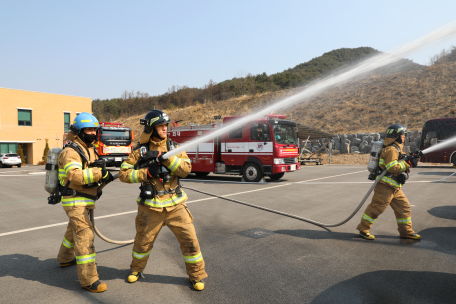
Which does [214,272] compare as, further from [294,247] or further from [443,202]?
[443,202]

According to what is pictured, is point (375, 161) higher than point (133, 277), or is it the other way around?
point (375, 161)

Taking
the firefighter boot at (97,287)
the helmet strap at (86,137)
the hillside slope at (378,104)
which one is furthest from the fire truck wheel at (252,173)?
the hillside slope at (378,104)

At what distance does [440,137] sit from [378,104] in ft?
59.6

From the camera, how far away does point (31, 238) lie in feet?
16.7

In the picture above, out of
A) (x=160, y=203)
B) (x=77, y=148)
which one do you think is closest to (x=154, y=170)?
(x=160, y=203)

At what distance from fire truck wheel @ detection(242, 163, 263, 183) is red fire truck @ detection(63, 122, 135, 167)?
8.11 metres

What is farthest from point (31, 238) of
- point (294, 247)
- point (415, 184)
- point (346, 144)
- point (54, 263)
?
point (346, 144)

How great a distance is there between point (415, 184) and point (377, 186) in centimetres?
787

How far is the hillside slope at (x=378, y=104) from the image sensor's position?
104ft

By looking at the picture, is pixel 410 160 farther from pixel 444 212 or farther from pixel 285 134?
pixel 285 134

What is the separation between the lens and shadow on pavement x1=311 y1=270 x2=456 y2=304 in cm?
293

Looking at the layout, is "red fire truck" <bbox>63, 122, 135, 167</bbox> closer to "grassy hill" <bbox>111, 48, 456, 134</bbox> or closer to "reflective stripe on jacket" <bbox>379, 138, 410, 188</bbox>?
"reflective stripe on jacket" <bbox>379, 138, 410, 188</bbox>

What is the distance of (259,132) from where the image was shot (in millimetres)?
12305

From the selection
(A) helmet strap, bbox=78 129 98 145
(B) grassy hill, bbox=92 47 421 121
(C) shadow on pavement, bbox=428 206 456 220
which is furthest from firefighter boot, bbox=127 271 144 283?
(B) grassy hill, bbox=92 47 421 121
